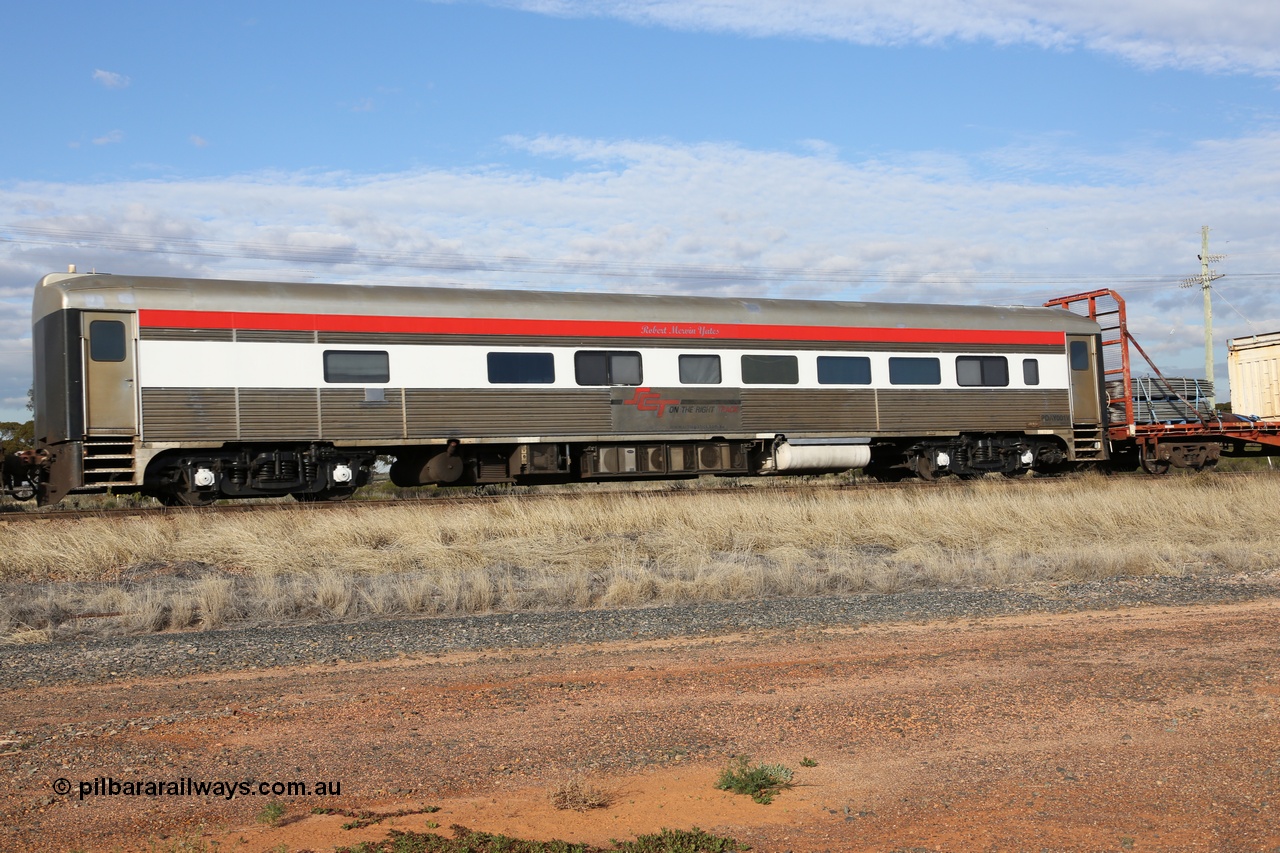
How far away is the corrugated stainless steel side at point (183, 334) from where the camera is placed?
14469 mm

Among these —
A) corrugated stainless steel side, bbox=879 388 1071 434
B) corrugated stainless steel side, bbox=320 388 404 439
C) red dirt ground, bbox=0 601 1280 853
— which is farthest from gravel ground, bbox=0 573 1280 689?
corrugated stainless steel side, bbox=879 388 1071 434

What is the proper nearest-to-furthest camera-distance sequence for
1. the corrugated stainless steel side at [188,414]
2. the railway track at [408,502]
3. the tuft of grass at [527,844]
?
the tuft of grass at [527,844] < the railway track at [408,502] < the corrugated stainless steel side at [188,414]

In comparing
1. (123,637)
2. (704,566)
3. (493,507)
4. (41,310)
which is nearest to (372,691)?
(123,637)

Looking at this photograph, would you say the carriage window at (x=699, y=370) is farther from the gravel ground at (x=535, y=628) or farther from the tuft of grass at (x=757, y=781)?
the tuft of grass at (x=757, y=781)

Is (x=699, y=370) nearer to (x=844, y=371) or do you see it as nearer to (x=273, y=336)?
(x=844, y=371)

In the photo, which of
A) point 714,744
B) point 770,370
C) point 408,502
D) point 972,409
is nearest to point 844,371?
point 770,370

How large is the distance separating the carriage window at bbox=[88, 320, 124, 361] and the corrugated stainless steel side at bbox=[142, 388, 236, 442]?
621 millimetres

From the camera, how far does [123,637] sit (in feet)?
24.8

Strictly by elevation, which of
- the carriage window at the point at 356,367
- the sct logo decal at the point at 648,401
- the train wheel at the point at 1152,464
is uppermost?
the carriage window at the point at 356,367

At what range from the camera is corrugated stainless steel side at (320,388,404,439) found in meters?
15.4

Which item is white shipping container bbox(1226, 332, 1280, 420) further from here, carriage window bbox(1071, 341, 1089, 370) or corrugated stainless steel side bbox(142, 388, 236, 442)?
corrugated stainless steel side bbox(142, 388, 236, 442)

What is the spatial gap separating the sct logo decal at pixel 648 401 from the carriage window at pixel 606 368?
7.3 inches

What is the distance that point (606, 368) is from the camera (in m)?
17.0

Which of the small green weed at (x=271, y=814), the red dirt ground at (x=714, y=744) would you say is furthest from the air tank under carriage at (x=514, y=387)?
the small green weed at (x=271, y=814)
